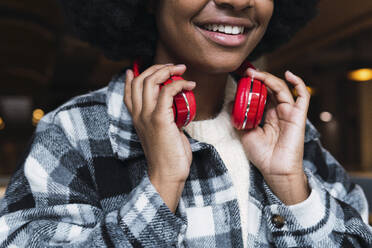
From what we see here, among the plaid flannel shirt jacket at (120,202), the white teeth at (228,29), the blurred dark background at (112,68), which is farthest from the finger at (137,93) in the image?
the blurred dark background at (112,68)

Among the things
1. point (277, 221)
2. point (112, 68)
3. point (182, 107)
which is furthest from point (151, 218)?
point (112, 68)

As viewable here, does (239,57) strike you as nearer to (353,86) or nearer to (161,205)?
(161,205)

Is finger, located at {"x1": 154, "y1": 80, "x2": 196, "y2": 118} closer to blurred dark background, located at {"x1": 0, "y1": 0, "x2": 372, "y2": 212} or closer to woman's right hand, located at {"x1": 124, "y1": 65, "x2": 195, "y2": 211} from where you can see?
woman's right hand, located at {"x1": 124, "y1": 65, "x2": 195, "y2": 211}

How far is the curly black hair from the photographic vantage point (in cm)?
107

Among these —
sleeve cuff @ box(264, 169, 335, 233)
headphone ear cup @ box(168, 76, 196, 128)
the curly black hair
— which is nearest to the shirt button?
sleeve cuff @ box(264, 169, 335, 233)

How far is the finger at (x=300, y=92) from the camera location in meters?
0.94

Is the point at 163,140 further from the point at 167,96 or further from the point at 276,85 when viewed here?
the point at 276,85

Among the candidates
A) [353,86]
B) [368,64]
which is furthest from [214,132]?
[353,86]

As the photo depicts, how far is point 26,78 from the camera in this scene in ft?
24.3

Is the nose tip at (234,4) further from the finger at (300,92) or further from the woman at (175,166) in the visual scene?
the finger at (300,92)

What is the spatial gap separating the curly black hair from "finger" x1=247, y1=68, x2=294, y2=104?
37cm

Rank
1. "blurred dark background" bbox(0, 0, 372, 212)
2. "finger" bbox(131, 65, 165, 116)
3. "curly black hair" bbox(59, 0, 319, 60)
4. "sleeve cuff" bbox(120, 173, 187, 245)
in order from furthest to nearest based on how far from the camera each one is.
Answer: "blurred dark background" bbox(0, 0, 372, 212) → "curly black hair" bbox(59, 0, 319, 60) → "finger" bbox(131, 65, 165, 116) → "sleeve cuff" bbox(120, 173, 187, 245)

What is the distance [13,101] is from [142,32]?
10.8 metres

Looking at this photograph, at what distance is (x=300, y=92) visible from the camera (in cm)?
95
